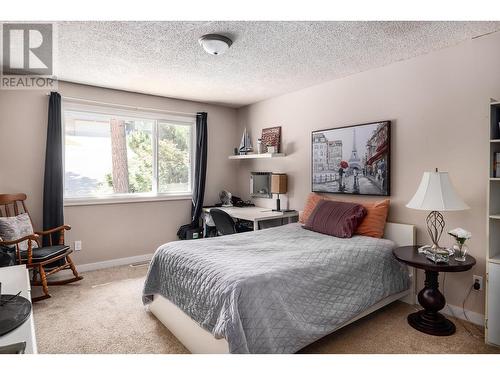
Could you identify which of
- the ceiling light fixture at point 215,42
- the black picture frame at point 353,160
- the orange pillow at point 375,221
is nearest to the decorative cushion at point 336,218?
the orange pillow at point 375,221

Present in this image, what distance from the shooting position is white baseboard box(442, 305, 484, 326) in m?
2.45

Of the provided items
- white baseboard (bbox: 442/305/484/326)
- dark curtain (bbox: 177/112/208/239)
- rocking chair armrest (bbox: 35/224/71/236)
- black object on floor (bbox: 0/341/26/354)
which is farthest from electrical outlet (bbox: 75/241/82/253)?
white baseboard (bbox: 442/305/484/326)

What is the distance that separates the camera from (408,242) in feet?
9.32

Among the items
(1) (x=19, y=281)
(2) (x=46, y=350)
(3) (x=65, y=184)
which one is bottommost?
(2) (x=46, y=350)

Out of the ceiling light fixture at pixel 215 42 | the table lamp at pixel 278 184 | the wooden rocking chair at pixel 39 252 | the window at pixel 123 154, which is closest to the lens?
the ceiling light fixture at pixel 215 42

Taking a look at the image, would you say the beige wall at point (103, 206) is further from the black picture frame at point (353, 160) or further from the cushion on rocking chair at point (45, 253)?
the black picture frame at point (353, 160)

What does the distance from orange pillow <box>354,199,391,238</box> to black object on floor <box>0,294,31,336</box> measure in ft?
8.78

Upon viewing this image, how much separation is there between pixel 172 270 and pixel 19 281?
3.27ft

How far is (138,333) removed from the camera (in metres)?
2.32

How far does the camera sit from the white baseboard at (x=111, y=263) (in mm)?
3809

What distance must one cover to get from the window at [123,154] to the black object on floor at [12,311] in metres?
2.76
